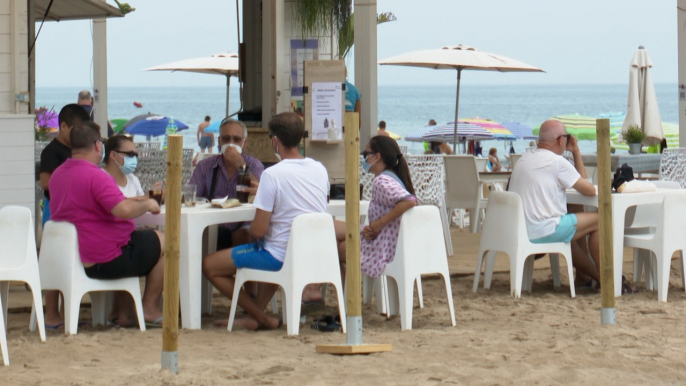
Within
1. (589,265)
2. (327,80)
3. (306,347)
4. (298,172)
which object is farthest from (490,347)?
(327,80)

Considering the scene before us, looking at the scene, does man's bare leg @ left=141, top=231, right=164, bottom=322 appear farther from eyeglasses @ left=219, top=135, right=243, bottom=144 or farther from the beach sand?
eyeglasses @ left=219, top=135, right=243, bottom=144

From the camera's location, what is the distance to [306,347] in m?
4.71

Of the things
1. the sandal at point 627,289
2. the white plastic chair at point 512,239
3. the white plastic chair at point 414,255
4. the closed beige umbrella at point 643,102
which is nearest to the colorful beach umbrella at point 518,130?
the closed beige umbrella at point 643,102

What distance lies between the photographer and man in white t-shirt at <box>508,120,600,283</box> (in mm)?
6008

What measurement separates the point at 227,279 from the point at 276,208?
0.50 meters

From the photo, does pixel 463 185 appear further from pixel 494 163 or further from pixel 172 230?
pixel 494 163

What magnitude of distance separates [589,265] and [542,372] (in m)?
2.30

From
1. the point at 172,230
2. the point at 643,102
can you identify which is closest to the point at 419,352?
the point at 172,230

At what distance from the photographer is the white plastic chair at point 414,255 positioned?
511cm

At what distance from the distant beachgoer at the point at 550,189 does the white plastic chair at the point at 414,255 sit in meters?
1.00

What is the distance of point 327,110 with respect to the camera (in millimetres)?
7801

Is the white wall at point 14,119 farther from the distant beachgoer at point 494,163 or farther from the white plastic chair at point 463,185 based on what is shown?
the distant beachgoer at point 494,163

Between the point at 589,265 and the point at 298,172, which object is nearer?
the point at 298,172

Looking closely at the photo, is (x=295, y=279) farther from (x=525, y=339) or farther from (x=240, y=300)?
(x=525, y=339)
